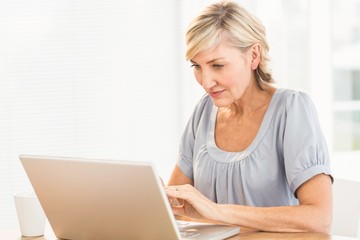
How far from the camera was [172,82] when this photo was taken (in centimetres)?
427

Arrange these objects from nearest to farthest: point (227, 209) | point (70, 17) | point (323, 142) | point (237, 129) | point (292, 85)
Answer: point (227, 209)
point (323, 142)
point (237, 129)
point (70, 17)
point (292, 85)

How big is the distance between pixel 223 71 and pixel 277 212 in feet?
1.56

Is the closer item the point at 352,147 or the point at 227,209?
the point at 227,209

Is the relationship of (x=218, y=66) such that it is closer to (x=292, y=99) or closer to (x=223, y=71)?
(x=223, y=71)

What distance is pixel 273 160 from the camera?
2.27m

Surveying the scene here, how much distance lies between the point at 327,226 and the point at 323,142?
0.93 ft

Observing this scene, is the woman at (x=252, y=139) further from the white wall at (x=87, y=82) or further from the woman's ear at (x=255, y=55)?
the white wall at (x=87, y=82)

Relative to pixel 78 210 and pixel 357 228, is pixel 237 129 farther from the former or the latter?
pixel 78 210

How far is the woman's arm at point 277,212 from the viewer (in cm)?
194

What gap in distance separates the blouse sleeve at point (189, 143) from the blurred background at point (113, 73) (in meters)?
1.63

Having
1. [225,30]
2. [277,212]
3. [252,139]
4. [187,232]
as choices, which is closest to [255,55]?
[225,30]

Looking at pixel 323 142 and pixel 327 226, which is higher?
pixel 323 142

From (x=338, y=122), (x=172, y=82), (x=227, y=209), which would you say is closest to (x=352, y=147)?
(x=338, y=122)

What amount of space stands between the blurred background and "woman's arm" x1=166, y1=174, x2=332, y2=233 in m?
2.09
